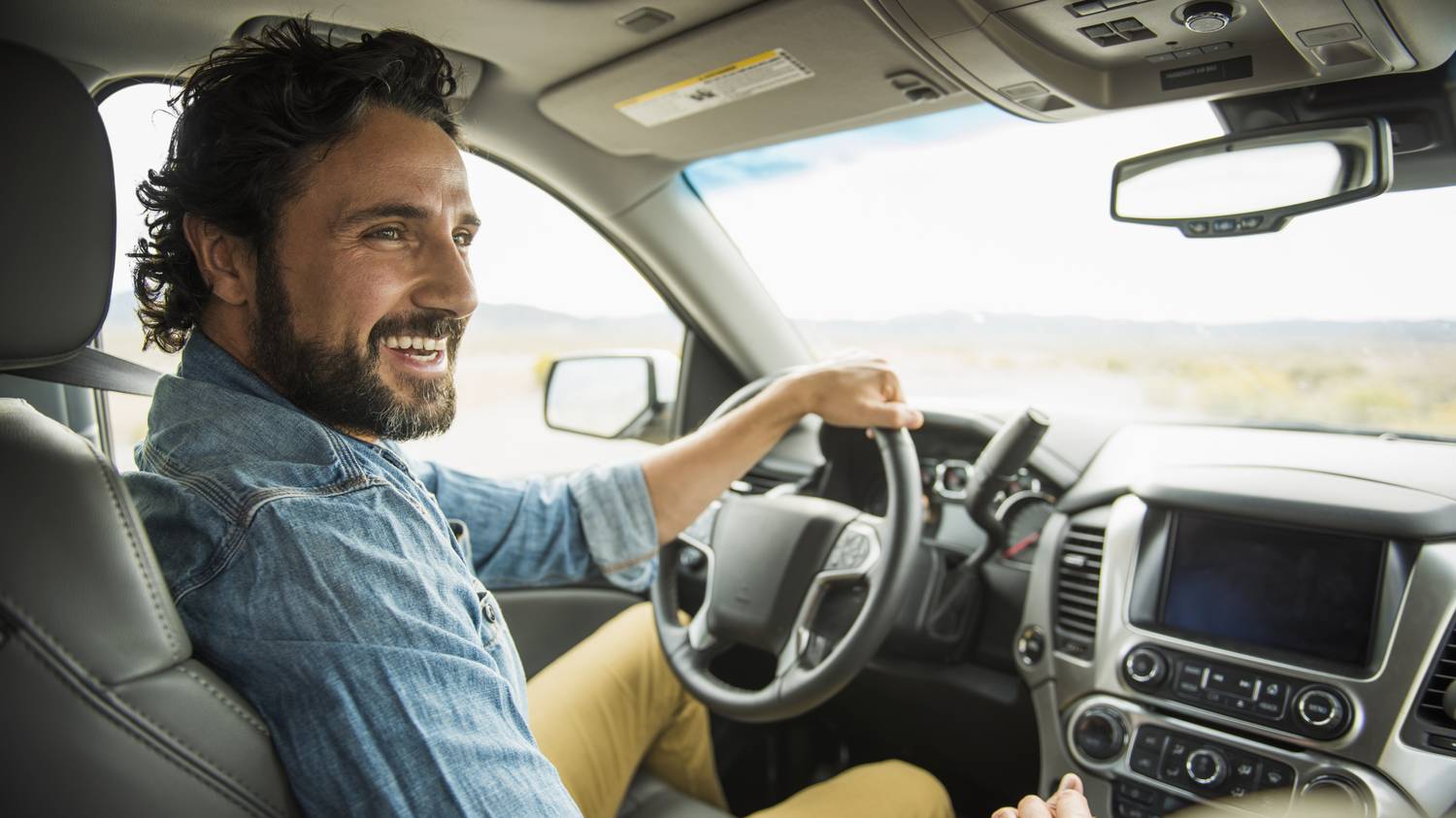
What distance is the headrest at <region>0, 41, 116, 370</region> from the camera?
1133 millimetres

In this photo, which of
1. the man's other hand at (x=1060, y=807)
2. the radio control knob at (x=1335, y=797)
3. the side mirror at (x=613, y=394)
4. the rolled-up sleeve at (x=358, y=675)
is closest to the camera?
the rolled-up sleeve at (x=358, y=675)

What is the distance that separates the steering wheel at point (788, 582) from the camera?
5.91 feet

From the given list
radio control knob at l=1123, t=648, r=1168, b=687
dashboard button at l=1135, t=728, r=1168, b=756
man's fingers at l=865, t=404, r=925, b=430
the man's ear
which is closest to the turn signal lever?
man's fingers at l=865, t=404, r=925, b=430

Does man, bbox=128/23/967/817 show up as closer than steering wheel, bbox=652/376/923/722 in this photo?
Yes

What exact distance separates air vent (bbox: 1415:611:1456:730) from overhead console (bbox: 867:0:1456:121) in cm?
95

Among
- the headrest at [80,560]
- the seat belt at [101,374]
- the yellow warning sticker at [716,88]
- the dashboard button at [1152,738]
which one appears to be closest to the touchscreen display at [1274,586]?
the dashboard button at [1152,738]

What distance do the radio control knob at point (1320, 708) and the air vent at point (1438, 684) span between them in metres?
0.11

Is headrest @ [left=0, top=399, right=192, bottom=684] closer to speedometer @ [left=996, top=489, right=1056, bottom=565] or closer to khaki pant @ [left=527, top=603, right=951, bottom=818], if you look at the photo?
khaki pant @ [left=527, top=603, right=951, bottom=818]

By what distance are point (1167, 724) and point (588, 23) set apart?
178 centimetres

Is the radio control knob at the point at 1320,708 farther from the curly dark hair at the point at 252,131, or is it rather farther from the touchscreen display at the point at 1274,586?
the curly dark hair at the point at 252,131

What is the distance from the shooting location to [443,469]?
6.52 ft

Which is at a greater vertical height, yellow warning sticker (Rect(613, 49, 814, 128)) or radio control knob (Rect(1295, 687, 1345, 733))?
yellow warning sticker (Rect(613, 49, 814, 128))

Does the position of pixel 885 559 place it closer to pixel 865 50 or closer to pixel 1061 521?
pixel 1061 521

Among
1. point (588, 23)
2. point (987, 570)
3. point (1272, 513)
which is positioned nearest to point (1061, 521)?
point (987, 570)
